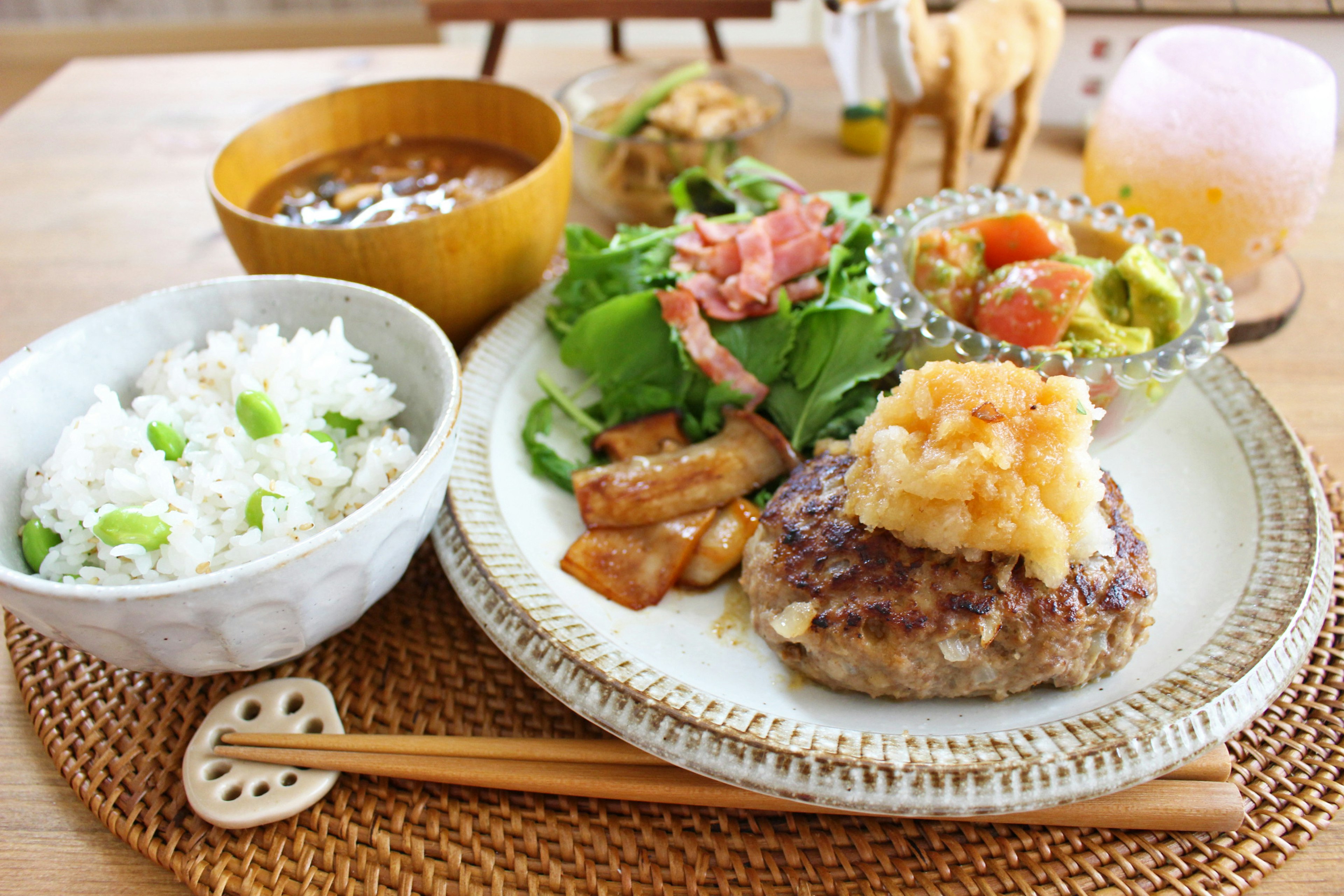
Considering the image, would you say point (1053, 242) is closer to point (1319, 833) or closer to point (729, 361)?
point (729, 361)

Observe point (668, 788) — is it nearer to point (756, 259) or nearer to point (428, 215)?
point (756, 259)

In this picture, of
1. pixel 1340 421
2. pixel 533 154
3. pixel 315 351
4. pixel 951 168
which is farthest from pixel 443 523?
pixel 1340 421

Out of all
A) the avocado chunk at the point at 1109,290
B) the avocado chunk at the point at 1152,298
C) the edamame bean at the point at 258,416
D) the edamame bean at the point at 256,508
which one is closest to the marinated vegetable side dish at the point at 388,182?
the edamame bean at the point at 258,416

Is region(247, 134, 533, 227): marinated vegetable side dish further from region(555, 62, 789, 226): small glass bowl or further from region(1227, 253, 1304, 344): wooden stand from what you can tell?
region(1227, 253, 1304, 344): wooden stand

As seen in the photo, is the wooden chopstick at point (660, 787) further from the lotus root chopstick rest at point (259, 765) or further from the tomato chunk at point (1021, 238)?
the tomato chunk at point (1021, 238)

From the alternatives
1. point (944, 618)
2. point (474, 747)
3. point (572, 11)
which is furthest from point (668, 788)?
point (572, 11)

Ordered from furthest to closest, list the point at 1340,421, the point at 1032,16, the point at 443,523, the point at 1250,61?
the point at 1032,16
the point at 1250,61
the point at 1340,421
the point at 443,523

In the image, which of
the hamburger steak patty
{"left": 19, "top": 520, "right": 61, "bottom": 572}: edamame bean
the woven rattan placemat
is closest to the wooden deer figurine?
the hamburger steak patty
